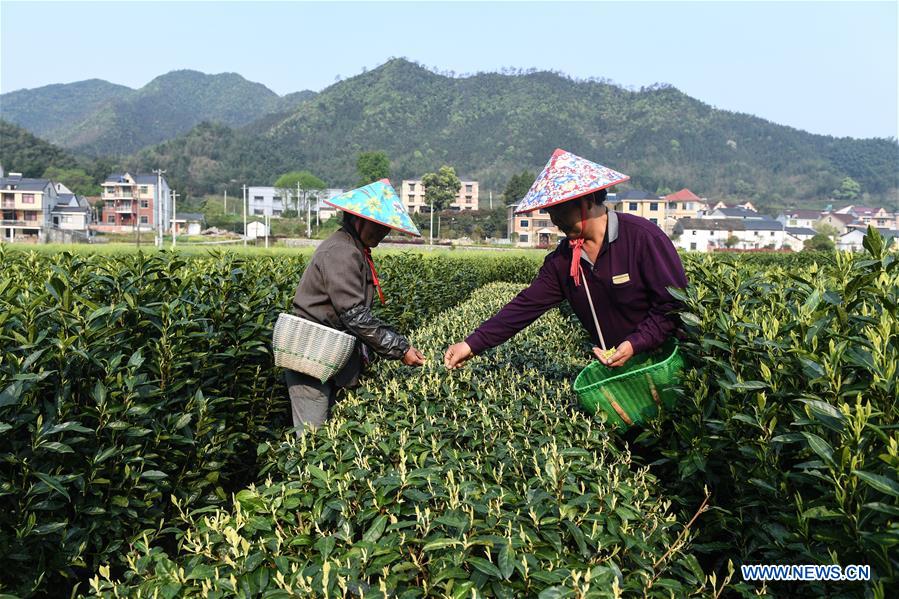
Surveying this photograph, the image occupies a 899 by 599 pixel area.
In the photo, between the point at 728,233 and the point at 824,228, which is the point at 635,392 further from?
the point at 824,228

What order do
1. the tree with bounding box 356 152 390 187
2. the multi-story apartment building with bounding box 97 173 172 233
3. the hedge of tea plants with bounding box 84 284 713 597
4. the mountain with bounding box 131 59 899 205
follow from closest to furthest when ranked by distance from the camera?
the hedge of tea plants with bounding box 84 284 713 597 → the multi-story apartment building with bounding box 97 173 172 233 → the tree with bounding box 356 152 390 187 → the mountain with bounding box 131 59 899 205

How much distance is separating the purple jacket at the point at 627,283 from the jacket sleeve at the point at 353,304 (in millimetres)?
→ 548

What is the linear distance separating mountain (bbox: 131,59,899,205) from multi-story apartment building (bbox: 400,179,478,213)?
30270 mm

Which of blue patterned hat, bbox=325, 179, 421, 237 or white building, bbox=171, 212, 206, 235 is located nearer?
A: blue patterned hat, bbox=325, 179, 421, 237

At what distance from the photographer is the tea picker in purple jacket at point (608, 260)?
10.2 feet

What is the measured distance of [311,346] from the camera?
3.38 m

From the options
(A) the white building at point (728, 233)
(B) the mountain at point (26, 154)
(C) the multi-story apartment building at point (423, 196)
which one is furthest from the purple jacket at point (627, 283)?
(B) the mountain at point (26, 154)

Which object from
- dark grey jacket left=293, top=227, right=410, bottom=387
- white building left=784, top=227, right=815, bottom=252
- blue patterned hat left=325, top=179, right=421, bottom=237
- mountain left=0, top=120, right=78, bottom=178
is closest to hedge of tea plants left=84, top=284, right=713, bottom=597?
dark grey jacket left=293, top=227, right=410, bottom=387

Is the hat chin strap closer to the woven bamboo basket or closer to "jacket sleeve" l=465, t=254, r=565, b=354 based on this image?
"jacket sleeve" l=465, t=254, r=565, b=354

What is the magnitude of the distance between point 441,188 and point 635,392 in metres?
102

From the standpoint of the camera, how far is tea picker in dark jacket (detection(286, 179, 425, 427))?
3418 millimetres

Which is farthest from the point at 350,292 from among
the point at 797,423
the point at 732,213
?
the point at 732,213

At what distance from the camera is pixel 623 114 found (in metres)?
174

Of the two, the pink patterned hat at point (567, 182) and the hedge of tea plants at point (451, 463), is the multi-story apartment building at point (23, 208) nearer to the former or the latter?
the hedge of tea plants at point (451, 463)
